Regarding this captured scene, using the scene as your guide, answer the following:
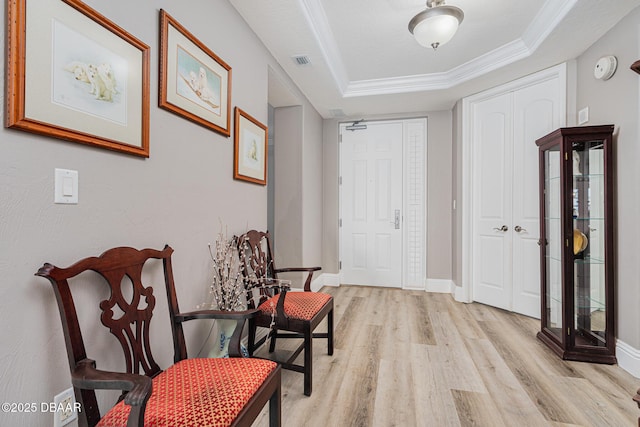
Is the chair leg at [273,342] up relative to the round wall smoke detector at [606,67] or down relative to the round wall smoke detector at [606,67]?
down

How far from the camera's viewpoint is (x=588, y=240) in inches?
96.4

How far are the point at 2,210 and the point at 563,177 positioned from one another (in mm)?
3243

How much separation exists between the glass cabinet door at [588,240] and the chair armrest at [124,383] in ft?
9.58

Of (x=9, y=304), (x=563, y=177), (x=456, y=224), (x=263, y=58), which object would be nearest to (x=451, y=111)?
(x=456, y=224)

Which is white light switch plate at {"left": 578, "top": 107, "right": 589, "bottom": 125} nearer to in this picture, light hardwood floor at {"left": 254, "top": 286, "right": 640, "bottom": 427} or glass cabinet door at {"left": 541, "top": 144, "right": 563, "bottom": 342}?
glass cabinet door at {"left": 541, "top": 144, "right": 563, "bottom": 342}

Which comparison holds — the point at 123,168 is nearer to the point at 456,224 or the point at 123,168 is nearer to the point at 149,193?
the point at 149,193

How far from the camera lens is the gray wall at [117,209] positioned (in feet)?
3.16

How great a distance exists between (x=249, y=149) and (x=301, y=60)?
43.6 inches

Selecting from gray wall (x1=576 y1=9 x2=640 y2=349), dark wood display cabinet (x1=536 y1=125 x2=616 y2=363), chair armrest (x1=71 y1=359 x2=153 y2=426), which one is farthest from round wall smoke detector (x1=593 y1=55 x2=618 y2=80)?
chair armrest (x1=71 y1=359 x2=153 y2=426)

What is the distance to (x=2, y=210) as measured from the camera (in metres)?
0.93

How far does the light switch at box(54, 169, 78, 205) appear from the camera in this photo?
3.52 ft

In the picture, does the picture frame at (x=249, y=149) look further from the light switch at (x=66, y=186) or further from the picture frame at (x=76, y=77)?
the light switch at (x=66, y=186)

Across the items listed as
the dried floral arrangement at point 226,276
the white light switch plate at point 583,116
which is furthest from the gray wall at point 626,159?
the dried floral arrangement at point 226,276

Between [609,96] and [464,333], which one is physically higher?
[609,96]
